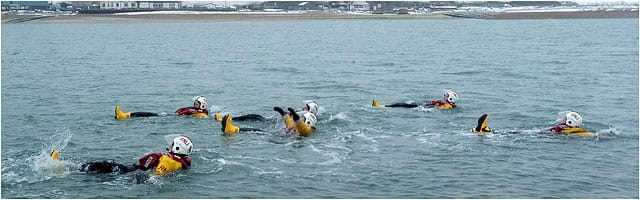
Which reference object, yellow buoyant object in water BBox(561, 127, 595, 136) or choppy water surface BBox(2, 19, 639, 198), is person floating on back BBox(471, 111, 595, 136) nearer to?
yellow buoyant object in water BBox(561, 127, 595, 136)

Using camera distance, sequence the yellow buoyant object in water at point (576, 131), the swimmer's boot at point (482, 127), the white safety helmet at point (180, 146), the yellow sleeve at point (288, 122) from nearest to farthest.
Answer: the white safety helmet at point (180, 146) < the yellow sleeve at point (288, 122) < the yellow buoyant object in water at point (576, 131) < the swimmer's boot at point (482, 127)

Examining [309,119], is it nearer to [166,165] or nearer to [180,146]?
[180,146]

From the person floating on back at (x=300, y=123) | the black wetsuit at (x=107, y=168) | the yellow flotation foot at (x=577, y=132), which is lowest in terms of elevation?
the black wetsuit at (x=107, y=168)

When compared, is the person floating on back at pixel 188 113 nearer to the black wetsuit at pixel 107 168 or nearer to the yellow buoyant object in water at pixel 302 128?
the yellow buoyant object in water at pixel 302 128

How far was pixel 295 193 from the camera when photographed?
67.8 ft

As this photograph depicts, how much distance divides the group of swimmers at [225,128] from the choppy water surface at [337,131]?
39 cm

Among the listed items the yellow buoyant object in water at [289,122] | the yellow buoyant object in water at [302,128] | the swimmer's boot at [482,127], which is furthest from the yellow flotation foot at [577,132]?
the yellow buoyant object in water at [289,122]

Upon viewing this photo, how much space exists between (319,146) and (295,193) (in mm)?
5852

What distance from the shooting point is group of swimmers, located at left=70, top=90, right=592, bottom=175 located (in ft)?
72.1

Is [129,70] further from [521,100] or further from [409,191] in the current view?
[409,191]

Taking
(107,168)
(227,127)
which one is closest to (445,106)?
(227,127)

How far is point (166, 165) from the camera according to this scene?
21.9m

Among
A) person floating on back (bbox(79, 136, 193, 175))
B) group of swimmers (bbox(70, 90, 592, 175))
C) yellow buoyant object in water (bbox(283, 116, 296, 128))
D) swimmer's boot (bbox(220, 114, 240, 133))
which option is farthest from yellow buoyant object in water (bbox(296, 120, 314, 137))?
person floating on back (bbox(79, 136, 193, 175))

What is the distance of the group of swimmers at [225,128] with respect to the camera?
866 inches
